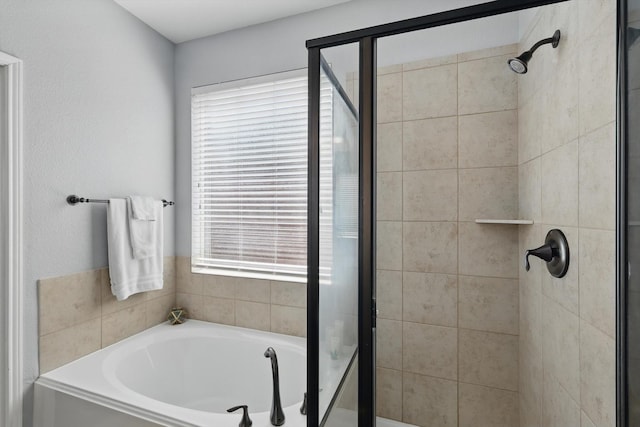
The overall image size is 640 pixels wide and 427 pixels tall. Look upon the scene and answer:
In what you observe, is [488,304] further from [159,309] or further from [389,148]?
[159,309]

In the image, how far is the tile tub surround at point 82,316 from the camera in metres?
1.61

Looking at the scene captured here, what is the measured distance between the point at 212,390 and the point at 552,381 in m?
1.88

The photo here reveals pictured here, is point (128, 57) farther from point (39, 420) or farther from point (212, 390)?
point (212, 390)

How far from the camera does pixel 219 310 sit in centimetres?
228

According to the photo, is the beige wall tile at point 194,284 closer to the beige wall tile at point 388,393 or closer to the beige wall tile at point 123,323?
the beige wall tile at point 123,323

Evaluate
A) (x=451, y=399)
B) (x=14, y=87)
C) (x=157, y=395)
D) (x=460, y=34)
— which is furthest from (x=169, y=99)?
(x=451, y=399)

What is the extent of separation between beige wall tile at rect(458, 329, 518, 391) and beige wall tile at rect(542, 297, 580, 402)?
0.25 feet

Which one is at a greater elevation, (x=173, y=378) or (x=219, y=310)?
(x=219, y=310)

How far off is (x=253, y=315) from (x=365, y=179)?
1602 millimetres

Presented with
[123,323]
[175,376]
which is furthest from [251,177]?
[175,376]

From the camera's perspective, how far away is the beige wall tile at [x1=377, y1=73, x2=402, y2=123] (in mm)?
898

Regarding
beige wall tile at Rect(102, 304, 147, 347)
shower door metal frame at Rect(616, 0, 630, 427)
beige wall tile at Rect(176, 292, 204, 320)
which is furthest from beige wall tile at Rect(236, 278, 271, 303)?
shower door metal frame at Rect(616, 0, 630, 427)

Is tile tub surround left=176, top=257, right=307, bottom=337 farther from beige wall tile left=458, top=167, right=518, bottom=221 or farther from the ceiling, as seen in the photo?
the ceiling

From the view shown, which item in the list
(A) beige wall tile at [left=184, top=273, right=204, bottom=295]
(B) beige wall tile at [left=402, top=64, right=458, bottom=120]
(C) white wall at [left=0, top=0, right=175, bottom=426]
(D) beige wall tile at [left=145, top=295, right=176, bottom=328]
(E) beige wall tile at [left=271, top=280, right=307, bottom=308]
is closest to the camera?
(B) beige wall tile at [left=402, top=64, right=458, bottom=120]
